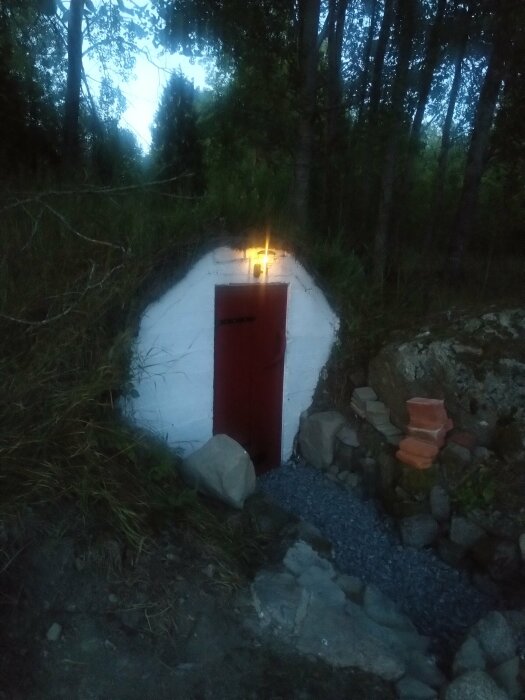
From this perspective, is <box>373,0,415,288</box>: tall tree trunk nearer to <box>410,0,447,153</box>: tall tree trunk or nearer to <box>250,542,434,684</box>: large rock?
<box>410,0,447,153</box>: tall tree trunk

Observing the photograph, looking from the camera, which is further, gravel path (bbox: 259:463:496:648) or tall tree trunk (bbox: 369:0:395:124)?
tall tree trunk (bbox: 369:0:395:124)

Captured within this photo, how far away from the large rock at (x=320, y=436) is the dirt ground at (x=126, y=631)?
2610mm

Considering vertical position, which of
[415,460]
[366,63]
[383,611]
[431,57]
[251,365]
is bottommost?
[383,611]

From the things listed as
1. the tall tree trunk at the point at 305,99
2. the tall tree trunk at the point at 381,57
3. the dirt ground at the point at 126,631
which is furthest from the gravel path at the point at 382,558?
the tall tree trunk at the point at 381,57

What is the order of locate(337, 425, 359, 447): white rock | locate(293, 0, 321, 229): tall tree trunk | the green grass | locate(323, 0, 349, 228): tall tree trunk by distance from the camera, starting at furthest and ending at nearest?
locate(323, 0, 349, 228): tall tree trunk < locate(293, 0, 321, 229): tall tree trunk < locate(337, 425, 359, 447): white rock < the green grass

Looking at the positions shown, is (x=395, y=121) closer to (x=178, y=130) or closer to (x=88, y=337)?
(x=178, y=130)

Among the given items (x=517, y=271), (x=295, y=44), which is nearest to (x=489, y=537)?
(x=517, y=271)

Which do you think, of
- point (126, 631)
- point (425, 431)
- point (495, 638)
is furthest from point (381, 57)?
point (126, 631)

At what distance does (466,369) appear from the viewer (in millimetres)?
5348

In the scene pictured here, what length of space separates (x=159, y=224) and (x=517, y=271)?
663 centimetres

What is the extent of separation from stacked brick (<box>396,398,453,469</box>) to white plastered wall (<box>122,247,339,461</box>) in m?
1.49

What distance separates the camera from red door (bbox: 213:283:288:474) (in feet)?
18.1

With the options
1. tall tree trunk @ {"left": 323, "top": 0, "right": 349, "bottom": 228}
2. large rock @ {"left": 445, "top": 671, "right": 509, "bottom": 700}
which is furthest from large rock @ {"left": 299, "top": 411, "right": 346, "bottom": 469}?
tall tree trunk @ {"left": 323, "top": 0, "right": 349, "bottom": 228}

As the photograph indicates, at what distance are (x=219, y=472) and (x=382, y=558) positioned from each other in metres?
A: 1.83
